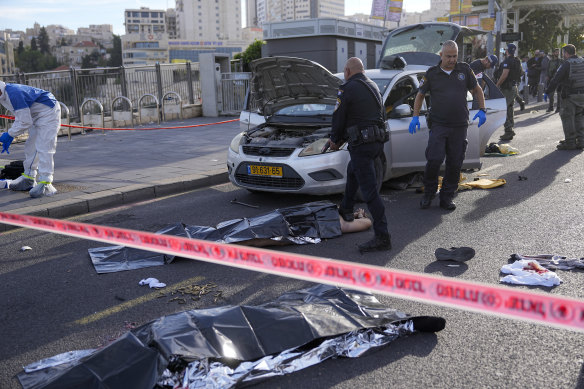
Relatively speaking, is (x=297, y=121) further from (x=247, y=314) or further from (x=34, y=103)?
(x=247, y=314)

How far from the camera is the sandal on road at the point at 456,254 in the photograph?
489cm

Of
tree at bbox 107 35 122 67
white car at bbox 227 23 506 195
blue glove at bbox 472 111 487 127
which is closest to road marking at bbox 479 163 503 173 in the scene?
white car at bbox 227 23 506 195

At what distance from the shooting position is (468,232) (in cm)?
581

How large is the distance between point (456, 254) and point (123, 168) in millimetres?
6521

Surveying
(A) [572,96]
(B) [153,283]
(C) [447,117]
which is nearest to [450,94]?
(C) [447,117]

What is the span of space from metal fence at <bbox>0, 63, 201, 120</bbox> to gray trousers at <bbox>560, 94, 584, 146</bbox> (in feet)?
38.9

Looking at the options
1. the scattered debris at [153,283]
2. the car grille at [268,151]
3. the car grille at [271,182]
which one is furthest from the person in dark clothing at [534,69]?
the scattered debris at [153,283]

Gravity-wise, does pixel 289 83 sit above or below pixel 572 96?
above

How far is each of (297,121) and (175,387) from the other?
5.32m

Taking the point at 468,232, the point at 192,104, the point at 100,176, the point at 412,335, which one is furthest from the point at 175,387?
the point at 192,104

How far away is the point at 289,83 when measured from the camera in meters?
7.65

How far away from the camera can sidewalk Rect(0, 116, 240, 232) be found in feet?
→ 24.0

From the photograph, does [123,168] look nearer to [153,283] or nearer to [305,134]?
[305,134]

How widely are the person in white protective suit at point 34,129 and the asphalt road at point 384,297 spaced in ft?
4.12
